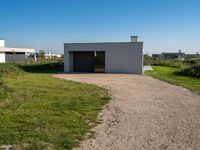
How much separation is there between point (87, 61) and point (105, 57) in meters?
2.96

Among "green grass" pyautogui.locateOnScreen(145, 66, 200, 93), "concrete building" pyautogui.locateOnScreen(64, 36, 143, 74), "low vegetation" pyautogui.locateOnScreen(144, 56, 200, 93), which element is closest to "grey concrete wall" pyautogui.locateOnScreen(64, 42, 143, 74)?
"concrete building" pyautogui.locateOnScreen(64, 36, 143, 74)

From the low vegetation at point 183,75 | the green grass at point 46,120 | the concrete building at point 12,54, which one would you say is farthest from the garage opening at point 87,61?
the concrete building at point 12,54

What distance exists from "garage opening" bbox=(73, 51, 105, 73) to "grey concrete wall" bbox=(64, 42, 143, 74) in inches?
52.2

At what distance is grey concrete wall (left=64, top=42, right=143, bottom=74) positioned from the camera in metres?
25.5

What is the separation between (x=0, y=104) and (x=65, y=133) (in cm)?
399

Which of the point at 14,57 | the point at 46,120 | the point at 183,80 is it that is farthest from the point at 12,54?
the point at 46,120

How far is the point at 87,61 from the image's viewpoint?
29.0 metres

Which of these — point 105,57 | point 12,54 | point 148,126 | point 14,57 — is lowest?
point 148,126

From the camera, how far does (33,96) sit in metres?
10.5

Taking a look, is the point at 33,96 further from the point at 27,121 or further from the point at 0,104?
the point at 27,121

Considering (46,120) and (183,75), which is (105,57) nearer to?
(183,75)

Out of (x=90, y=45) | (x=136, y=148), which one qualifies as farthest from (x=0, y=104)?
(x=90, y=45)

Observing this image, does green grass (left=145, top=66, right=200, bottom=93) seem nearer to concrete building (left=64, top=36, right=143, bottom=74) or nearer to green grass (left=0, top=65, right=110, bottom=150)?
concrete building (left=64, top=36, right=143, bottom=74)

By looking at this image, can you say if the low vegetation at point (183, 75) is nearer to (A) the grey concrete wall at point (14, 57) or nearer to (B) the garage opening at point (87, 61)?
(B) the garage opening at point (87, 61)
